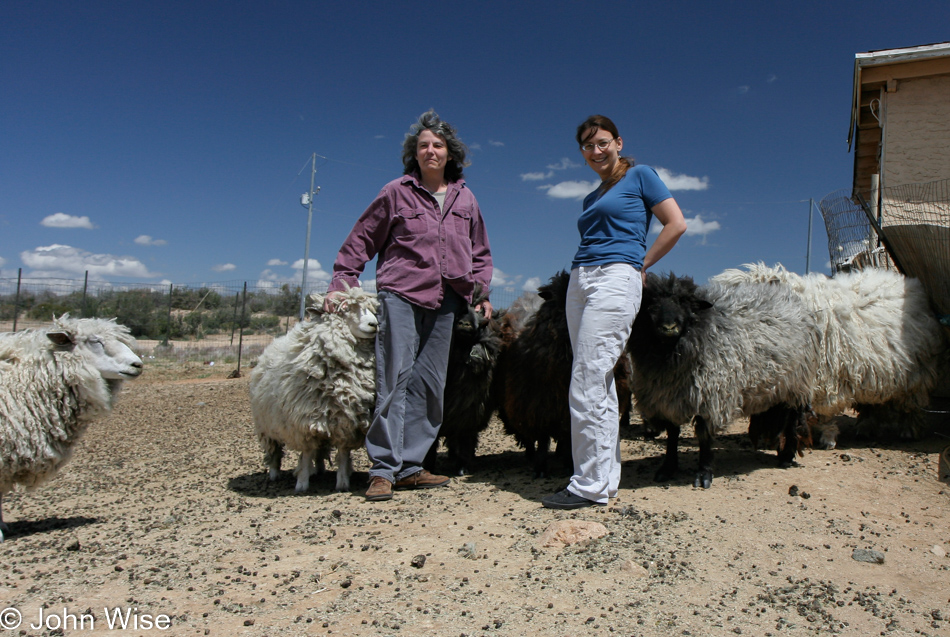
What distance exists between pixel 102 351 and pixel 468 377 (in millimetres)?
2881

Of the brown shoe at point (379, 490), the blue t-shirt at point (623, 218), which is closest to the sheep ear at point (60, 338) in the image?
the brown shoe at point (379, 490)

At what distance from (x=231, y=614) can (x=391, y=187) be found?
3.29m

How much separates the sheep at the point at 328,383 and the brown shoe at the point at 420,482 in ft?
1.80

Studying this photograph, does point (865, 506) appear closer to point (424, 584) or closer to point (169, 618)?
point (424, 584)

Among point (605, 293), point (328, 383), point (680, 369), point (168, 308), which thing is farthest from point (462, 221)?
point (168, 308)

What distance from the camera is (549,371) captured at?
4.80 metres

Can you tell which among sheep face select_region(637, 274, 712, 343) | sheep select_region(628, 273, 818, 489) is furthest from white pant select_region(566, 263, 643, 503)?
sheep select_region(628, 273, 818, 489)

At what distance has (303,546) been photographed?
137 inches

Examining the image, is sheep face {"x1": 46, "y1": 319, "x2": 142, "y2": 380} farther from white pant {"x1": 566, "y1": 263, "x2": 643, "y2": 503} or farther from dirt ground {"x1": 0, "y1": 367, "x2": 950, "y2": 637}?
white pant {"x1": 566, "y1": 263, "x2": 643, "y2": 503}

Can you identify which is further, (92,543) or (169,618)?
(92,543)

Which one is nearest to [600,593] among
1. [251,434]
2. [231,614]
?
[231,614]

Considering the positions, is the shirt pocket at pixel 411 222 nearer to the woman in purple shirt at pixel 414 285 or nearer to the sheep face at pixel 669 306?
the woman in purple shirt at pixel 414 285

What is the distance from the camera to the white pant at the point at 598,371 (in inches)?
152

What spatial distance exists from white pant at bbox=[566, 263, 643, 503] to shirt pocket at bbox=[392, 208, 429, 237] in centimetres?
150
